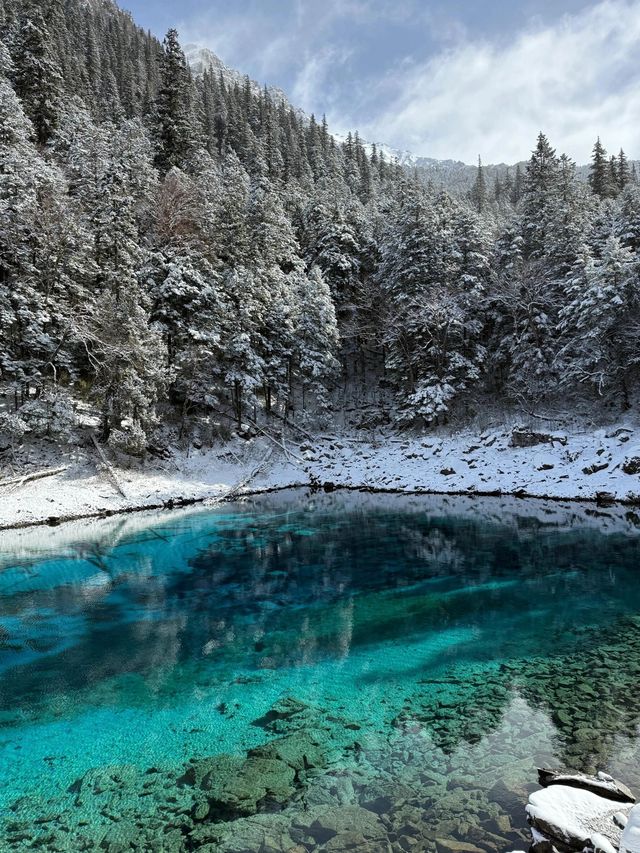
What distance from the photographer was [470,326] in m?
32.8

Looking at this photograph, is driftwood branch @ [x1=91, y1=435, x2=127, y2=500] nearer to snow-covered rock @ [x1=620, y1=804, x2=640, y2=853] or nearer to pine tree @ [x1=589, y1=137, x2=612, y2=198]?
snow-covered rock @ [x1=620, y1=804, x2=640, y2=853]

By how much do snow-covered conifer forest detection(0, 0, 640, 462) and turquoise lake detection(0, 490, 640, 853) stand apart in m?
13.3

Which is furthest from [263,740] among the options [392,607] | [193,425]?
[193,425]

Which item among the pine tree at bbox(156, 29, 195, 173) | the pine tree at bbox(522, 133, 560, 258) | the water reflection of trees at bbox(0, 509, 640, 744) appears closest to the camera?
the water reflection of trees at bbox(0, 509, 640, 744)

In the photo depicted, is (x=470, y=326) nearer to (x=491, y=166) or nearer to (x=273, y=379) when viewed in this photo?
(x=273, y=379)

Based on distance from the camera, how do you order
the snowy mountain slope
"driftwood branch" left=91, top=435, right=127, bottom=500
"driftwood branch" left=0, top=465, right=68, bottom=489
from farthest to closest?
1. the snowy mountain slope
2. "driftwood branch" left=91, top=435, right=127, bottom=500
3. "driftwood branch" left=0, top=465, right=68, bottom=489

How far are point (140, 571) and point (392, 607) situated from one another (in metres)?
7.70

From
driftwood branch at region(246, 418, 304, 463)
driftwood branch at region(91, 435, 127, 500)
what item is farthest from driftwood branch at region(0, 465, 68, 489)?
driftwood branch at region(246, 418, 304, 463)

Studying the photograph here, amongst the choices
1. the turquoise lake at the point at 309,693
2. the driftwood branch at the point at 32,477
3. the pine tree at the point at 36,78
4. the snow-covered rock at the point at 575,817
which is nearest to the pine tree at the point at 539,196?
the turquoise lake at the point at 309,693

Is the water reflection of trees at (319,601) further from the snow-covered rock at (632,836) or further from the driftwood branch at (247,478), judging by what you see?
the driftwood branch at (247,478)

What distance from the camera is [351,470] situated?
30688mm

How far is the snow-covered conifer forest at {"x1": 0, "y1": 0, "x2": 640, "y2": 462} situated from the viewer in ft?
81.5

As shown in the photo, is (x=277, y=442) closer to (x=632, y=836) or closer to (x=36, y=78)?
(x=632, y=836)

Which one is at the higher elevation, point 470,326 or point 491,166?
point 491,166
